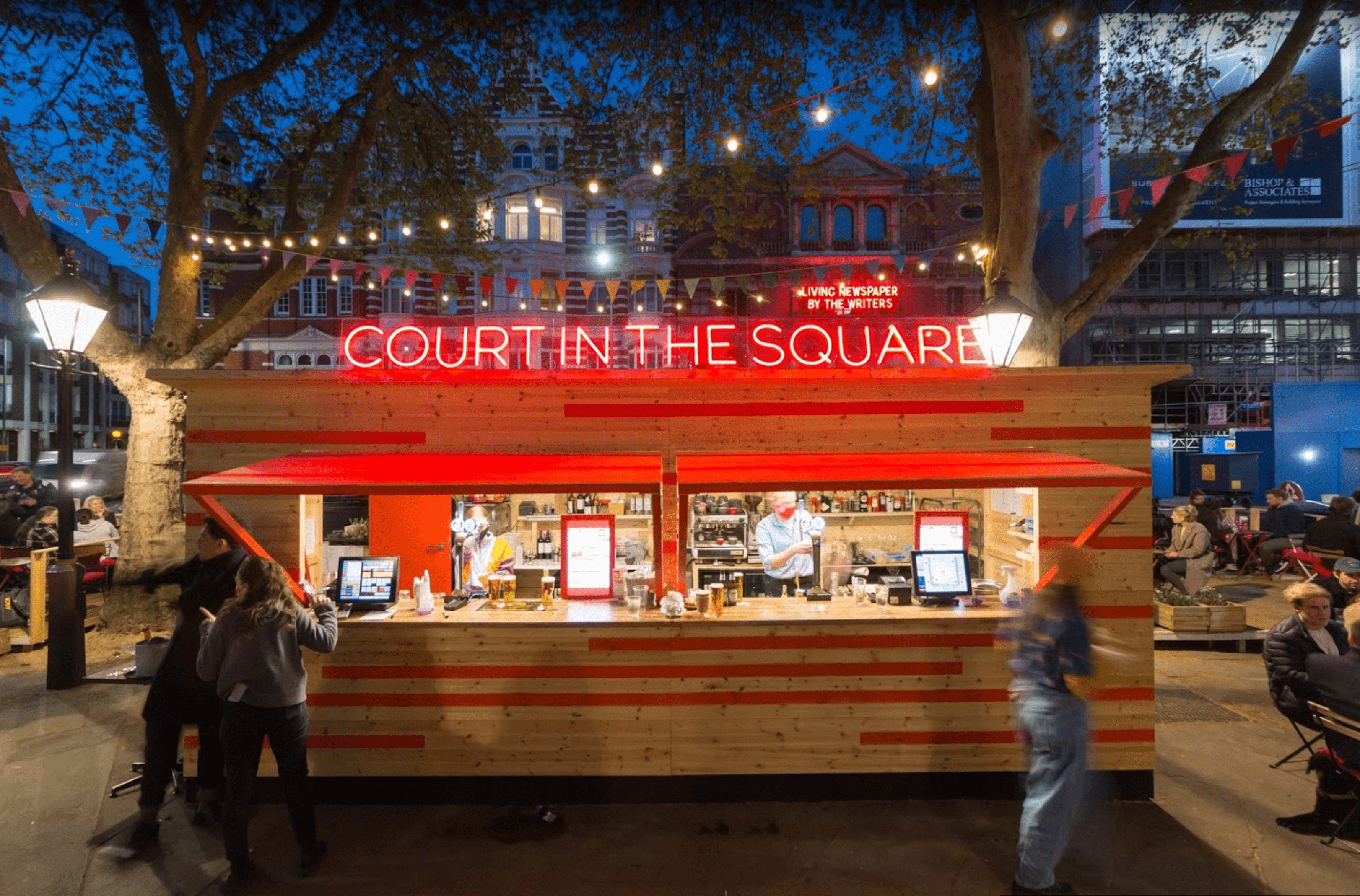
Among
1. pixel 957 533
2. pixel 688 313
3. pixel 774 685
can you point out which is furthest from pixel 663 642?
pixel 688 313

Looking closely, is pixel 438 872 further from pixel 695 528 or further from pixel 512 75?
pixel 512 75

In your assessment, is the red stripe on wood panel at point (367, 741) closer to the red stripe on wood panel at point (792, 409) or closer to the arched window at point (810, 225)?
the red stripe on wood panel at point (792, 409)

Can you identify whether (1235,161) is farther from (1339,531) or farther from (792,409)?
(1339,531)

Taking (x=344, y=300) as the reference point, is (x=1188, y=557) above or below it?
below

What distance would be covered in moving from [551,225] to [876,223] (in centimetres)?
1402

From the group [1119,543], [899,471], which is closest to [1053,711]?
[899,471]

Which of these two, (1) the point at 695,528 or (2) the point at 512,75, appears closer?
(1) the point at 695,528

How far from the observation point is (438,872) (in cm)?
414

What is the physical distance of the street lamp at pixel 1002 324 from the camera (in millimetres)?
5848

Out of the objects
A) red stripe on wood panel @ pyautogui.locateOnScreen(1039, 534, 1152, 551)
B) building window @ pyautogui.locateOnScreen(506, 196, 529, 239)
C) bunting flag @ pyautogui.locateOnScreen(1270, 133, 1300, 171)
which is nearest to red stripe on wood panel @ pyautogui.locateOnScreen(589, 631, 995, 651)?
red stripe on wood panel @ pyautogui.locateOnScreen(1039, 534, 1152, 551)

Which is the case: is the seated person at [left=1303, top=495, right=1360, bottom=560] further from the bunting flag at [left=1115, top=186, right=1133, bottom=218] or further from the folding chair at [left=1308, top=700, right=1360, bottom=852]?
the folding chair at [left=1308, top=700, right=1360, bottom=852]

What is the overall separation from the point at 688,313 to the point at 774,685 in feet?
74.4

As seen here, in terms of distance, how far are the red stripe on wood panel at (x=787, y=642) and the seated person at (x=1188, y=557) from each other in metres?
7.07

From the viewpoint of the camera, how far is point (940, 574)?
Answer: 553 cm
